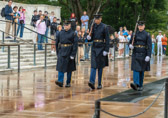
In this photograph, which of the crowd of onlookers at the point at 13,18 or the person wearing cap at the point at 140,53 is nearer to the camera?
the person wearing cap at the point at 140,53

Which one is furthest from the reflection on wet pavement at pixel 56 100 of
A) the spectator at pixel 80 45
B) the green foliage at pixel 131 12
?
the green foliage at pixel 131 12

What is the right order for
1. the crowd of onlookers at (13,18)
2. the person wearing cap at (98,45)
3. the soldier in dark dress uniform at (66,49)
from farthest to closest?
the crowd of onlookers at (13,18), the soldier in dark dress uniform at (66,49), the person wearing cap at (98,45)

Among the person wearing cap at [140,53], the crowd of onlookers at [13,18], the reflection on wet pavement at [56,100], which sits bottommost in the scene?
the reflection on wet pavement at [56,100]

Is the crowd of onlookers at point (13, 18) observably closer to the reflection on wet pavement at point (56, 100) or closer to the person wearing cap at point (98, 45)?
the reflection on wet pavement at point (56, 100)

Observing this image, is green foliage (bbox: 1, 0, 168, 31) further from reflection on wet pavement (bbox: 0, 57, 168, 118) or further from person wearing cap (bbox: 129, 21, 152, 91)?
person wearing cap (bbox: 129, 21, 152, 91)

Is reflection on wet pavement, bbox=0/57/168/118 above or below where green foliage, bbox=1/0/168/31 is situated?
below

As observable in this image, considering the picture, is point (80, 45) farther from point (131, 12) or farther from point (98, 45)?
point (131, 12)

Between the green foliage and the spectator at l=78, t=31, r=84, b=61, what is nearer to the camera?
the spectator at l=78, t=31, r=84, b=61

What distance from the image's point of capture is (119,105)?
913 cm

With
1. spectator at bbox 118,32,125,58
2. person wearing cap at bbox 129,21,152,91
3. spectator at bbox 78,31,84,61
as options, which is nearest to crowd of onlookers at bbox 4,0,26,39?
spectator at bbox 78,31,84,61

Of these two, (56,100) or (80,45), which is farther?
(80,45)

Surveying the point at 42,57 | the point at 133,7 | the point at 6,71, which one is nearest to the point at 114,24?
the point at 133,7

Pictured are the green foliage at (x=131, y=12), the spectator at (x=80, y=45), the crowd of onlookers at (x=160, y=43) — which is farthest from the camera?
the green foliage at (x=131, y=12)

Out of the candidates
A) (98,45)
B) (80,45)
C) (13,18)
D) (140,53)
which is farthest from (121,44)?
(140,53)
